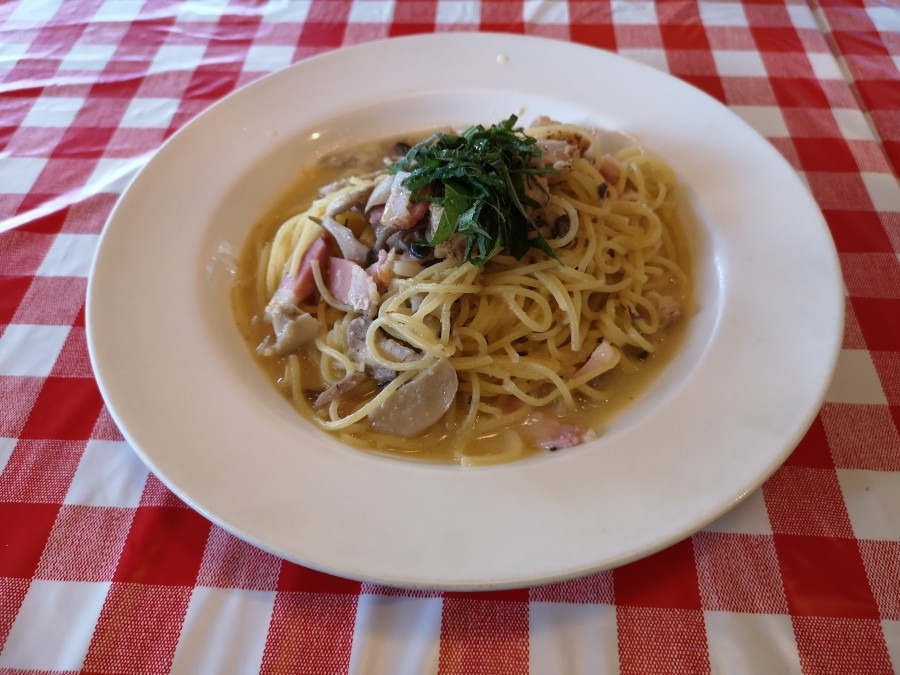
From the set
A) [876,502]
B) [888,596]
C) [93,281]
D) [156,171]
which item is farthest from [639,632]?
[156,171]

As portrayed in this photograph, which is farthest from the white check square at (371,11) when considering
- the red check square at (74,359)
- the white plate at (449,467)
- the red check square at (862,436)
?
the red check square at (862,436)

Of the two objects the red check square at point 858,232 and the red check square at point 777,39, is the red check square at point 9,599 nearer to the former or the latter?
the red check square at point 858,232

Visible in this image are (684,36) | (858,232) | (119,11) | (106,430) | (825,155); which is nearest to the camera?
(106,430)

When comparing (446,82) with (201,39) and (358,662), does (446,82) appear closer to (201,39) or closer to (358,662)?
(201,39)

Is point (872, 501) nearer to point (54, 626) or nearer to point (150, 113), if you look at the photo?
point (54, 626)

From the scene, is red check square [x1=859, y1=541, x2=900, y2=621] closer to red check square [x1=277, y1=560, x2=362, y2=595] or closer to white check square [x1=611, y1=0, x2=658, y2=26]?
red check square [x1=277, y1=560, x2=362, y2=595]

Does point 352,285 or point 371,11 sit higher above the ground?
point 371,11

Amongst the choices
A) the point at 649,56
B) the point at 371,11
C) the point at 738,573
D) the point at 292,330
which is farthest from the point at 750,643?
the point at 371,11
